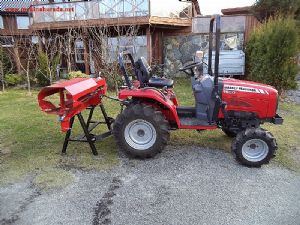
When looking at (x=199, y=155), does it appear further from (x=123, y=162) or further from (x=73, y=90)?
(x=73, y=90)

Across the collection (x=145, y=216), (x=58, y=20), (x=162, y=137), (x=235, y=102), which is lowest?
(x=145, y=216)

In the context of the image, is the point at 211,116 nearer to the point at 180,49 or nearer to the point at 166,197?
the point at 166,197

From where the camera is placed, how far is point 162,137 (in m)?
4.18

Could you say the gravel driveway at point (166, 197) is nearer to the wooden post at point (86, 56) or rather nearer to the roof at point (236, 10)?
the wooden post at point (86, 56)

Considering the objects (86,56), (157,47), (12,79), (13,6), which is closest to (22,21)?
(13,6)

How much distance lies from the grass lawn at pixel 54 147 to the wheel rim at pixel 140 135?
37 cm

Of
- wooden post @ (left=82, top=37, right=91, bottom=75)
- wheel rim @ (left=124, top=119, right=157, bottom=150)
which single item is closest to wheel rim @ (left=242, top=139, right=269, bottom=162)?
wheel rim @ (left=124, top=119, right=157, bottom=150)

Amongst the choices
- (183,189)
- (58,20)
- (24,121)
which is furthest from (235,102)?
(58,20)

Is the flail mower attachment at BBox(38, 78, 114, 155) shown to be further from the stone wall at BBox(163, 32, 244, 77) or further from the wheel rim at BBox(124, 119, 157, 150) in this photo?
the stone wall at BBox(163, 32, 244, 77)

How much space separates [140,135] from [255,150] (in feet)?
5.30

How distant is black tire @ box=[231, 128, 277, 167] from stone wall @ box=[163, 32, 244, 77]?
930 cm

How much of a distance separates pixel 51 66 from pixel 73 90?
801cm

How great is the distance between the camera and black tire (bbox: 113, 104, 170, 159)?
13.7ft

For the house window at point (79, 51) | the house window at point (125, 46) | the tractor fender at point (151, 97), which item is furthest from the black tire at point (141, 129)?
the house window at point (79, 51)
